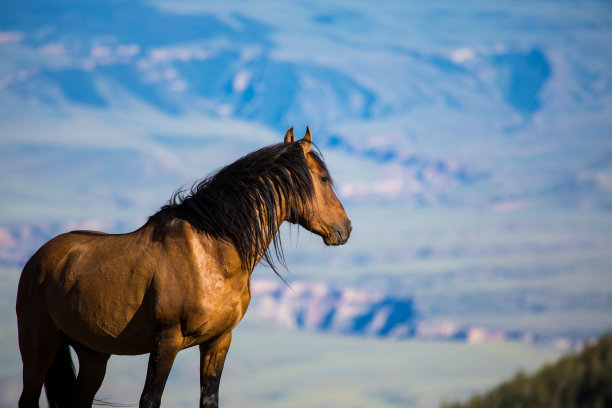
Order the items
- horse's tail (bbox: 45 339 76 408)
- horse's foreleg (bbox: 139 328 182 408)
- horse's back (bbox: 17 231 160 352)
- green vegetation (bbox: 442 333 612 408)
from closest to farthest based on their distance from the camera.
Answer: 1. horse's foreleg (bbox: 139 328 182 408)
2. horse's back (bbox: 17 231 160 352)
3. horse's tail (bbox: 45 339 76 408)
4. green vegetation (bbox: 442 333 612 408)

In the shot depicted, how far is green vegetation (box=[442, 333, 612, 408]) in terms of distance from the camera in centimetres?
2289

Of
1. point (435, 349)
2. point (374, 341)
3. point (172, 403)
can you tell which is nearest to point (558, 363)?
point (172, 403)

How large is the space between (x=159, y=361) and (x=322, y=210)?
2.04m

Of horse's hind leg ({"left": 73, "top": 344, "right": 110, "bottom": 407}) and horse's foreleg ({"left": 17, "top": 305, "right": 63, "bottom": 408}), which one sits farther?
horse's hind leg ({"left": 73, "top": 344, "right": 110, "bottom": 407})

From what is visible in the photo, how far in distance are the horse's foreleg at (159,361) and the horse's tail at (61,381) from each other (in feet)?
4.53

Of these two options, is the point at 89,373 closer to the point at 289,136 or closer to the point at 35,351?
the point at 35,351

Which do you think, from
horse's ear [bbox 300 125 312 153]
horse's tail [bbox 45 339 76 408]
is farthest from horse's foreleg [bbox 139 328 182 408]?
horse's ear [bbox 300 125 312 153]

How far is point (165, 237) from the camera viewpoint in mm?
7805

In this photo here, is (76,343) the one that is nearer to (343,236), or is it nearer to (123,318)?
(123,318)

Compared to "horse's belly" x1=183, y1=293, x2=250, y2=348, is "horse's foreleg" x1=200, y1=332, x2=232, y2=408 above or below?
below

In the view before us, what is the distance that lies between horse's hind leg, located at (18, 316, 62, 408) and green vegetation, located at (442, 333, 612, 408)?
16.4m

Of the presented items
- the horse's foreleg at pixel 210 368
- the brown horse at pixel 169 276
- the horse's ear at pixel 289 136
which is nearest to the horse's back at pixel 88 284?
the brown horse at pixel 169 276

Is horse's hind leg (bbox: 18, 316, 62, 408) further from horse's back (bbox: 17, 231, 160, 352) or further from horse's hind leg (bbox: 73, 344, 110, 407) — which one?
horse's hind leg (bbox: 73, 344, 110, 407)

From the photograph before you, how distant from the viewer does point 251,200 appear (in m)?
8.05
